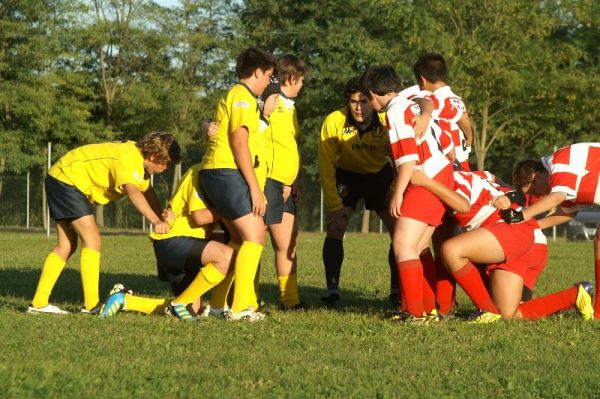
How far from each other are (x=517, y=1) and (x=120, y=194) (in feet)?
85.1

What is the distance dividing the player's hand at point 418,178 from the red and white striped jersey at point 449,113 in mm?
705

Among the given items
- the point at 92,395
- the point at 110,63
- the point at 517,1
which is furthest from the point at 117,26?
the point at 92,395

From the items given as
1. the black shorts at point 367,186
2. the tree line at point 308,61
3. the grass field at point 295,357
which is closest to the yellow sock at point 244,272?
the grass field at point 295,357

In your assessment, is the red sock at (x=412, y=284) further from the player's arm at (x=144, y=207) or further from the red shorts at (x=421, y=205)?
the player's arm at (x=144, y=207)

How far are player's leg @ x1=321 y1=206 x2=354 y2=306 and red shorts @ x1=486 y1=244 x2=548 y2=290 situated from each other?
170 centimetres

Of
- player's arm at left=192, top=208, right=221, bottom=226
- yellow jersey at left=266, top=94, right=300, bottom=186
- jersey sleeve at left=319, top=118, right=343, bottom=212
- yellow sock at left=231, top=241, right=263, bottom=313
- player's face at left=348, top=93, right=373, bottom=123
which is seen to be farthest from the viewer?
jersey sleeve at left=319, top=118, right=343, bottom=212

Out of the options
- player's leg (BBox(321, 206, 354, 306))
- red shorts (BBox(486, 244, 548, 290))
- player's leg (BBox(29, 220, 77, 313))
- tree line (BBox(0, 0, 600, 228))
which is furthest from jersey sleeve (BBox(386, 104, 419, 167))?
tree line (BBox(0, 0, 600, 228))

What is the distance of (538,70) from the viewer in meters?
34.2

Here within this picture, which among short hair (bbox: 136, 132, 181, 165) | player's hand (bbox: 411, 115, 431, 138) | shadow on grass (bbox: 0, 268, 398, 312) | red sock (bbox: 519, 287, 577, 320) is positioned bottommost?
shadow on grass (bbox: 0, 268, 398, 312)

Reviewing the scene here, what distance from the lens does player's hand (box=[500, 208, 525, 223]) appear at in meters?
7.89

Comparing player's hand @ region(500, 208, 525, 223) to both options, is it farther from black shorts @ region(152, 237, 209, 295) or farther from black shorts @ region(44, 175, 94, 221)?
black shorts @ region(44, 175, 94, 221)

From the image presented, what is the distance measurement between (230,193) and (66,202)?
1399mm

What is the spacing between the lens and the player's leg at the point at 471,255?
7.84 meters

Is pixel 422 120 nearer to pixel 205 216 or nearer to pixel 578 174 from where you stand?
pixel 578 174
